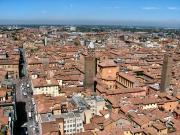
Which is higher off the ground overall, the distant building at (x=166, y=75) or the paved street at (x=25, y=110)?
the distant building at (x=166, y=75)

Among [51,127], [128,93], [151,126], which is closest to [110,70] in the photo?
[128,93]

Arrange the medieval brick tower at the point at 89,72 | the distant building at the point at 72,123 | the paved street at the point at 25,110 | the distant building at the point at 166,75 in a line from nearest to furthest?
the distant building at the point at 72,123 < the paved street at the point at 25,110 < the medieval brick tower at the point at 89,72 < the distant building at the point at 166,75

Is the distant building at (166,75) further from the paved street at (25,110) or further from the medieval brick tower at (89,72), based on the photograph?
the paved street at (25,110)

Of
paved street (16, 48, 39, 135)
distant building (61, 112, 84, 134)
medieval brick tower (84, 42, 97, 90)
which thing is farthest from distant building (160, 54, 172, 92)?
paved street (16, 48, 39, 135)

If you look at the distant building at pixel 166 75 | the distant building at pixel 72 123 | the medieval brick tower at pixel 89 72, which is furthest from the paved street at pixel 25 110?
the distant building at pixel 166 75

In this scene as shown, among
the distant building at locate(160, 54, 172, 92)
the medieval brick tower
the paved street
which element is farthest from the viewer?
the distant building at locate(160, 54, 172, 92)

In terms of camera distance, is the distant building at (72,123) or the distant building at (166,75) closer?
the distant building at (72,123)

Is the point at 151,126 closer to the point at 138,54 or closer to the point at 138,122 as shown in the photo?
the point at 138,122

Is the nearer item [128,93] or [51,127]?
[51,127]

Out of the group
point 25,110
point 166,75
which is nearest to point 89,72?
point 25,110

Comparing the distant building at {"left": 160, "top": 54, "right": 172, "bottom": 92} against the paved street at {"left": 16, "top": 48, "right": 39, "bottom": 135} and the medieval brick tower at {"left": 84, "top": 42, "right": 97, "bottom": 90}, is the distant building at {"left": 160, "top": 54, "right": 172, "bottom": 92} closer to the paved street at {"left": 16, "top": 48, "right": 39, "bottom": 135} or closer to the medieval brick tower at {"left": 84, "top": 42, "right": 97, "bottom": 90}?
the medieval brick tower at {"left": 84, "top": 42, "right": 97, "bottom": 90}

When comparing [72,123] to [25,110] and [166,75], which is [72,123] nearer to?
[25,110]
